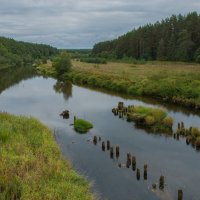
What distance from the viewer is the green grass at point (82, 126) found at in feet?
127

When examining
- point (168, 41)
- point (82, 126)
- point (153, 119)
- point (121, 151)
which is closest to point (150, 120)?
point (153, 119)

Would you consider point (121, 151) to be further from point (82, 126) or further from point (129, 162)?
point (82, 126)

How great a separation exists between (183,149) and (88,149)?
8604 millimetres

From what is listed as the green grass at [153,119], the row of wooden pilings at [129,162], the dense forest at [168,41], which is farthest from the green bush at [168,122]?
the dense forest at [168,41]

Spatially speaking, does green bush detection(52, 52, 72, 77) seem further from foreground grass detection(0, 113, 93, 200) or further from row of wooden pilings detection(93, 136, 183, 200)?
foreground grass detection(0, 113, 93, 200)

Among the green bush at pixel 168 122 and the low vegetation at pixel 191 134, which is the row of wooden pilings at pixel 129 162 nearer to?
the low vegetation at pixel 191 134

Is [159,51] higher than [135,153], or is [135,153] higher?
[159,51]

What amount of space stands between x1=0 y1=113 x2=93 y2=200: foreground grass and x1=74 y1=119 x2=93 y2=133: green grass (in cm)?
973

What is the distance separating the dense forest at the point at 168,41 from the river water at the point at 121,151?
55.8 metres

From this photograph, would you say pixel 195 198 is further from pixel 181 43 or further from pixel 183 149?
pixel 181 43

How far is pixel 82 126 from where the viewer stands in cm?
3922

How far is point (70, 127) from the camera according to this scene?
131ft

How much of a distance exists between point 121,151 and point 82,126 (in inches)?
359

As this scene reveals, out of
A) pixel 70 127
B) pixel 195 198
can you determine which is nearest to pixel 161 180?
pixel 195 198
